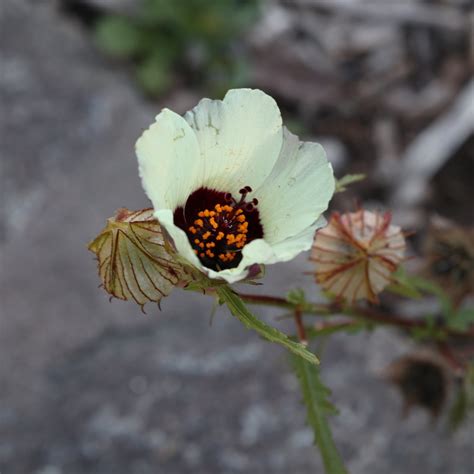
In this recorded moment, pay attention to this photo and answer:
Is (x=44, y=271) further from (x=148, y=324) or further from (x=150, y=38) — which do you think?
(x=150, y=38)

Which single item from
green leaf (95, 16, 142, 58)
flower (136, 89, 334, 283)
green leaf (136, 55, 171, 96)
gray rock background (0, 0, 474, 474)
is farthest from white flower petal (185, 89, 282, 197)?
green leaf (95, 16, 142, 58)

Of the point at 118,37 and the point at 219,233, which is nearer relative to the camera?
the point at 219,233

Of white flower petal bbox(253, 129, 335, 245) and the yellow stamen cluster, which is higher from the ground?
white flower petal bbox(253, 129, 335, 245)

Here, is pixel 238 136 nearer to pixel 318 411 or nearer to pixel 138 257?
pixel 138 257

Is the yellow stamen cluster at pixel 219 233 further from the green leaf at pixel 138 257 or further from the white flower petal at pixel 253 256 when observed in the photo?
the white flower petal at pixel 253 256

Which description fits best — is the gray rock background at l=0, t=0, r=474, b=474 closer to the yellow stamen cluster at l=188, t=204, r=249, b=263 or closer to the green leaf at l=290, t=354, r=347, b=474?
the green leaf at l=290, t=354, r=347, b=474

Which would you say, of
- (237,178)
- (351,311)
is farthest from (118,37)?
(237,178)

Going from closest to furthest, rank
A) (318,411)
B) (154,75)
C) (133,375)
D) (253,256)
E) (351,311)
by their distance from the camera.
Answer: (253,256), (318,411), (351,311), (133,375), (154,75)
